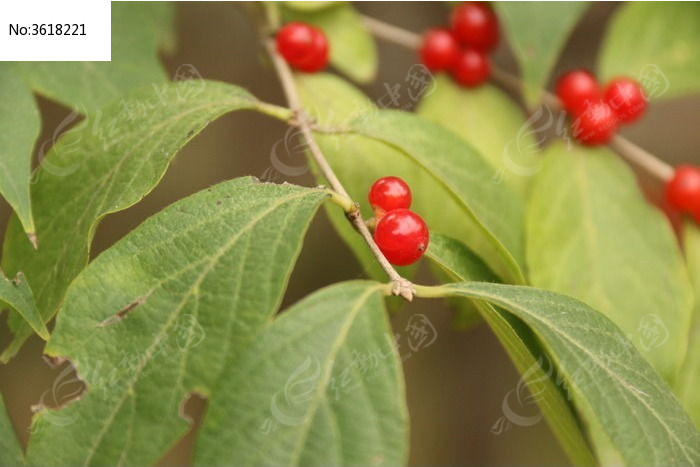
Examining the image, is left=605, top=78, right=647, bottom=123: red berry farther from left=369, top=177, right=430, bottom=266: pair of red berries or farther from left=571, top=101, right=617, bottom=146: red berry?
left=369, top=177, right=430, bottom=266: pair of red berries

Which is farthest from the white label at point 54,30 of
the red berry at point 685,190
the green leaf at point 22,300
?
the red berry at point 685,190

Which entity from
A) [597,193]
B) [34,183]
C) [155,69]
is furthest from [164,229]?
[597,193]

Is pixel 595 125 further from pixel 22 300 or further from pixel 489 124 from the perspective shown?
pixel 22 300

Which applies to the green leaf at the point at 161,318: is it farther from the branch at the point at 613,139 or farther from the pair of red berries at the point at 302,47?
the branch at the point at 613,139

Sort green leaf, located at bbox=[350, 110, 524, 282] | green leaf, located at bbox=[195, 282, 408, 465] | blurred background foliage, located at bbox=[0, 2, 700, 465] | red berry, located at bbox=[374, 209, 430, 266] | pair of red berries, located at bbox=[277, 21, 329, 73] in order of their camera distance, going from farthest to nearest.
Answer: blurred background foliage, located at bbox=[0, 2, 700, 465]
pair of red berries, located at bbox=[277, 21, 329, 73]
green leaf, located at bbox=[350, 110, 524, 282]
red berry, located at bbox=[374, 209, 430, 266]
green leaf, located at bbox=[195, 282, 408, 465]

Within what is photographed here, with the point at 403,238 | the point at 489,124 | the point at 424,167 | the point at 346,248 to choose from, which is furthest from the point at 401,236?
the point at 346,248

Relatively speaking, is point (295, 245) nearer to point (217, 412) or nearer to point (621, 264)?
point (217, 412)

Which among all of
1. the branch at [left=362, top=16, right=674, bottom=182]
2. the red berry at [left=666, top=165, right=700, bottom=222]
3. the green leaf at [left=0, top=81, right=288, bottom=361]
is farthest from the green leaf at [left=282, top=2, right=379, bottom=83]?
the red berry at [left=666, top=165, right=700, bottom=222]
